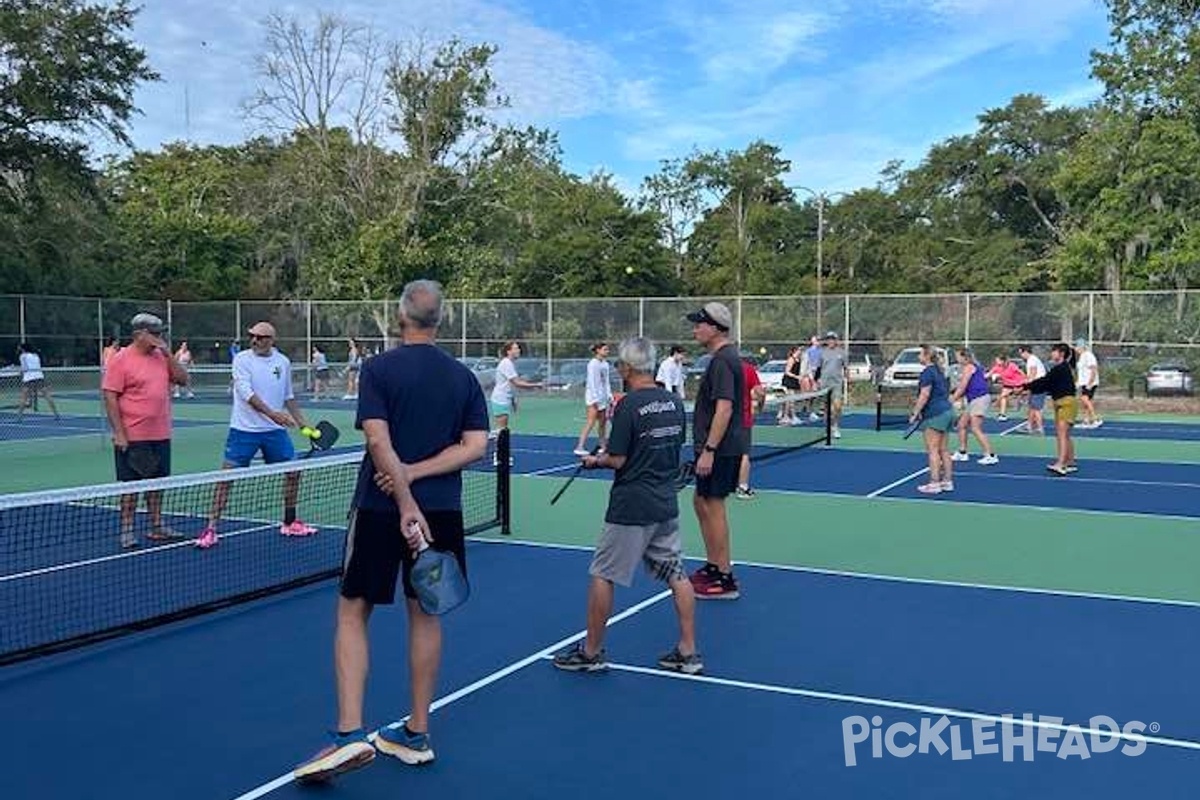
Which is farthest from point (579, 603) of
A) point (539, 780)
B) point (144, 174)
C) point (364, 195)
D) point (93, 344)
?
point (144, 174)

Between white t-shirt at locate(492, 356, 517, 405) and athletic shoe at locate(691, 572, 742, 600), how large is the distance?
312 inches

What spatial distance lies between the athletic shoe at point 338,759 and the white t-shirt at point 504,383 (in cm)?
1073

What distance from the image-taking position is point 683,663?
575 cm

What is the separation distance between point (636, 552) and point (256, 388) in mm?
4339

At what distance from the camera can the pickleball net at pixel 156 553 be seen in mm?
6637

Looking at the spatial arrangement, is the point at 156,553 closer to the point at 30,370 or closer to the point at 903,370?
the point at 30,370

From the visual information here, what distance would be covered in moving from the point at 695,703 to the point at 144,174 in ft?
192

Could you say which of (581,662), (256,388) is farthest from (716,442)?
(256,388)

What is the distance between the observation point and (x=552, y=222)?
173 ft

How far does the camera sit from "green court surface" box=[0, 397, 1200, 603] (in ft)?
27.3

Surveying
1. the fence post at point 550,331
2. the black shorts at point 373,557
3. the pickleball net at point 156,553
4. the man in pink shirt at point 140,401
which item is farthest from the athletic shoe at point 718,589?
the fence post at point 550,331

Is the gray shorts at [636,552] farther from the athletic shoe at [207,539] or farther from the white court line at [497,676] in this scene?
the athletic shoe at [207,539]

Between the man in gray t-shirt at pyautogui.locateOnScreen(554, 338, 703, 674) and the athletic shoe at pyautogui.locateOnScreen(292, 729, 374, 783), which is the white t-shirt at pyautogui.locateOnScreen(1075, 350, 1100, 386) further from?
the athletic shoe at pyautogui.locateOnScreen(292, 729, 374, 783)

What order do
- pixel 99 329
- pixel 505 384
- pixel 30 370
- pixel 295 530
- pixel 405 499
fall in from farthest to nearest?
1. pixel 99 329
2. pixel 30 370
3. pixel 505 384
4. pixel 295 530
5. pixel 405 499
